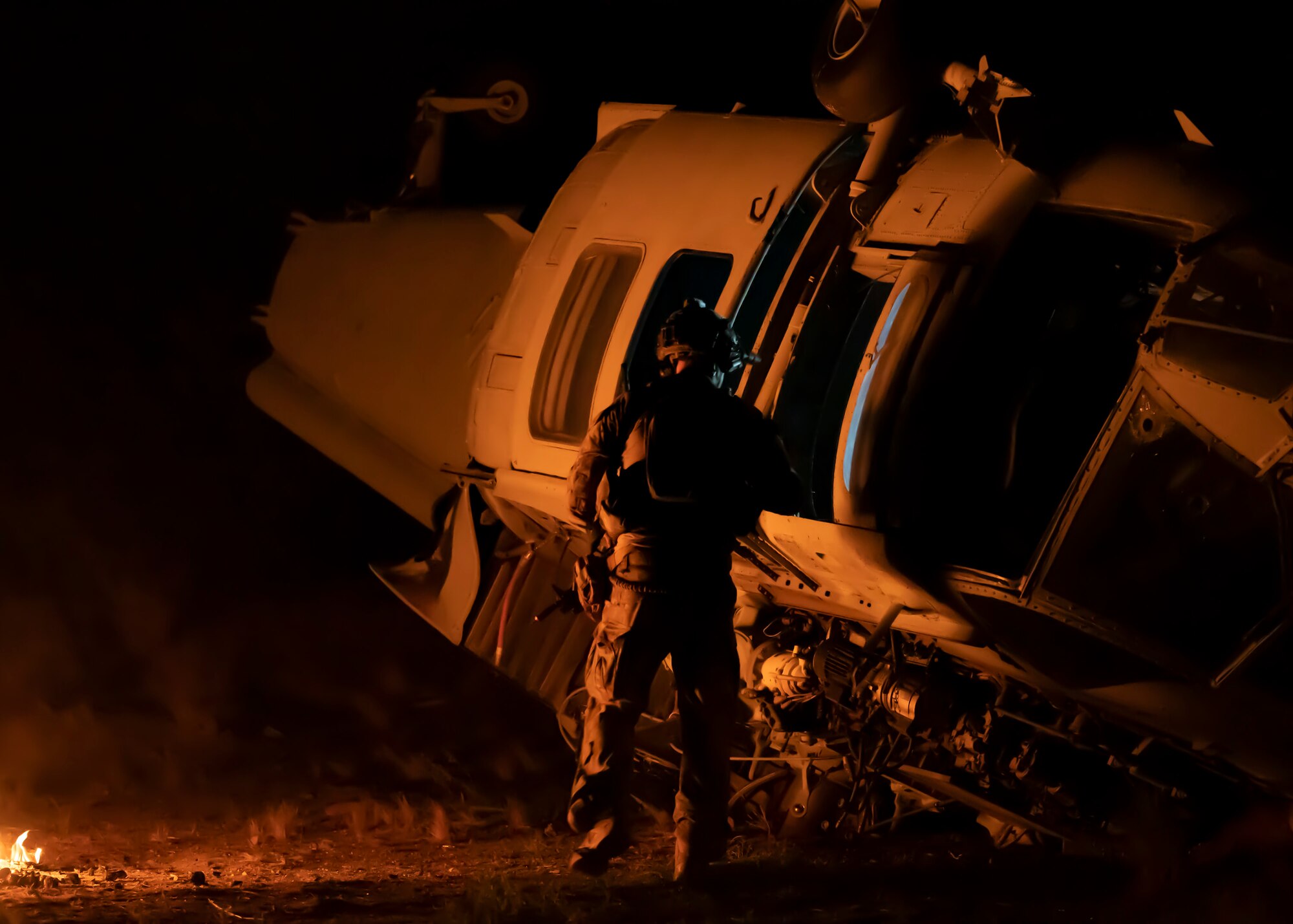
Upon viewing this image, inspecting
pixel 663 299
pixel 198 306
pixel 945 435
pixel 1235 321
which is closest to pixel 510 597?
pixel 663 299

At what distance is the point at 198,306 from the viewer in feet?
38.4

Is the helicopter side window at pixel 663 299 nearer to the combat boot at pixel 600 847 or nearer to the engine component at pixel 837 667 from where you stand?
the engine component at pixel 837 667

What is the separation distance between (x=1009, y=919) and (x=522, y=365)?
3.12 meters

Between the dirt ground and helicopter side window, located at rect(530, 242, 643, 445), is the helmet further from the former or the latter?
the dirt ground

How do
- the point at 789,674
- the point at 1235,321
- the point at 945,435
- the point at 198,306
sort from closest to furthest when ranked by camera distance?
the point at 1235,321 → the point at 945,435 → the point at 789,674 → the point at 198,306

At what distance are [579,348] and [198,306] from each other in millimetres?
6724

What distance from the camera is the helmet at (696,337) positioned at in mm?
4609

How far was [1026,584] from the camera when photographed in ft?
14.2

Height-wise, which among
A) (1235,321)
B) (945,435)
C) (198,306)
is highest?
(1235,321)

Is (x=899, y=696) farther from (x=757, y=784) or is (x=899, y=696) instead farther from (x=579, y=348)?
(x=579, y=348)

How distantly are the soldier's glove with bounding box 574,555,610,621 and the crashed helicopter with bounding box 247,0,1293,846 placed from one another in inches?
18.9

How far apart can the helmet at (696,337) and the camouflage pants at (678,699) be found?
2.52ft

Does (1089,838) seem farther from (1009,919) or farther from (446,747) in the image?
(446,747)

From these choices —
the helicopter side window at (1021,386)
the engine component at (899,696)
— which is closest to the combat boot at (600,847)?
the engine component at (899,696)
